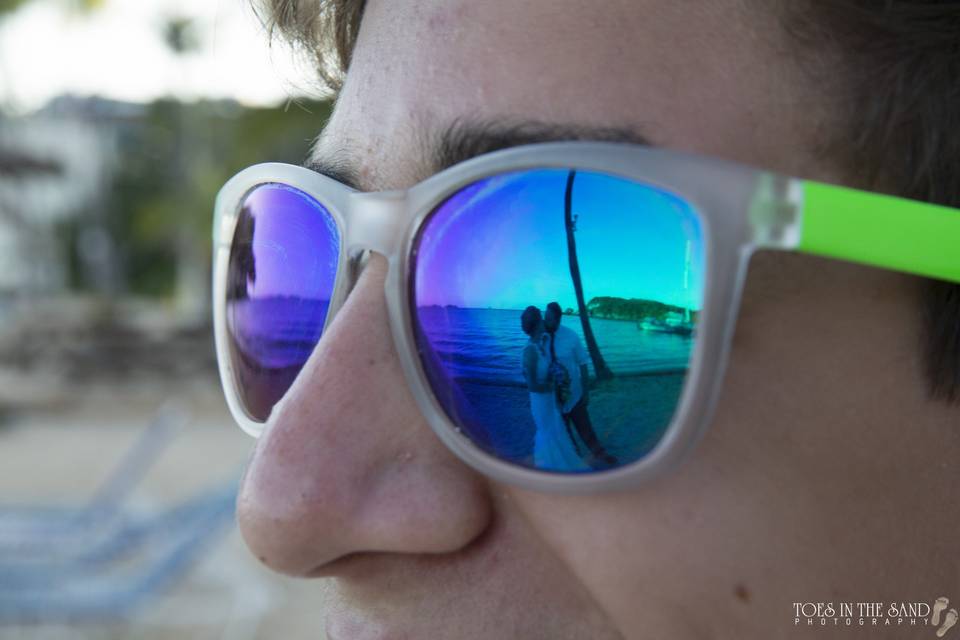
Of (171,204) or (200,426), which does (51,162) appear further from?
(200,426)

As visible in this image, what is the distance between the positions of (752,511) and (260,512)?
58cm

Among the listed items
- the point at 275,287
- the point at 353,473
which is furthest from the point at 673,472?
the point at 275,287

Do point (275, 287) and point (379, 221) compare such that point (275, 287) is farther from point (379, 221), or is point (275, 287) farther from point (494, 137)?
point (494, 137)

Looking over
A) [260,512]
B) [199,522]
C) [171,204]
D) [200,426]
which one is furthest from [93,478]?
[171,204]

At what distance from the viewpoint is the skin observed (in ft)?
3.07

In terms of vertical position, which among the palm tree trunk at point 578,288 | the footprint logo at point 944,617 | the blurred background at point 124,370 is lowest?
the blurred background at point 124,370

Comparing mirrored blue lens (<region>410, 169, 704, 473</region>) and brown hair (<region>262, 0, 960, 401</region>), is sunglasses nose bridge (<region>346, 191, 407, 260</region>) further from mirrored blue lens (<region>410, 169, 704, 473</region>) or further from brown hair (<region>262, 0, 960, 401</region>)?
brown hair (<region>262, 0, 960, 401</region>)

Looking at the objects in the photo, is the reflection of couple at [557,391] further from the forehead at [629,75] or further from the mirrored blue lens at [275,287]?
the mirrored blue lens at [275,287]

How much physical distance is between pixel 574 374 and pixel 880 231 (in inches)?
14.2

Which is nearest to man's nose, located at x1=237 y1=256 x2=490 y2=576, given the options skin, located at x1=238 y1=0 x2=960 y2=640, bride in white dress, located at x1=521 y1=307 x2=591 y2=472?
skin, located at x1=238 y1=0 x2=960 y2=640

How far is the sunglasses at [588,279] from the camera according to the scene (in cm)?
91

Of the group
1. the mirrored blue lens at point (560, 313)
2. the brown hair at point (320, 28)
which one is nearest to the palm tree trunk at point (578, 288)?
the mirrored blue lens at point (560, 313)

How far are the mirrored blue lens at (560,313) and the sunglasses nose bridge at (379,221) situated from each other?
0.04m

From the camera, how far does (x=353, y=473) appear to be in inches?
40.5
